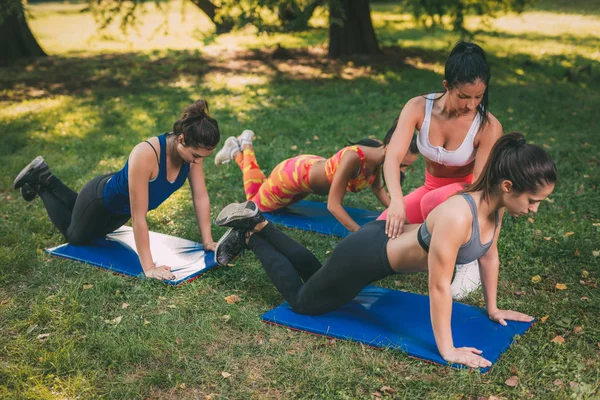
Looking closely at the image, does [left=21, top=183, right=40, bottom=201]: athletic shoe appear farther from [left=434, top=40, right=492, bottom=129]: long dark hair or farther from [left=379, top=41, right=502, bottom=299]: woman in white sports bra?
[left=434, top=40, right=492, bottom=129]: long dark hair

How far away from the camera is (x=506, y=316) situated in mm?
3729

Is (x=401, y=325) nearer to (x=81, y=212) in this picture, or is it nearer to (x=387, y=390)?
(x=387, y=390)

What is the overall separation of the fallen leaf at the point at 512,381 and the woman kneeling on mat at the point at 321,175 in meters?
1.82

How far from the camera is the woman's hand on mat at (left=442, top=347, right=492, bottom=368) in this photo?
127 inches

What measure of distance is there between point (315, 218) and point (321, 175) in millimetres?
508

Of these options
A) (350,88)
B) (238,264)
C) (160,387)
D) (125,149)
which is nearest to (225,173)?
(125,149)

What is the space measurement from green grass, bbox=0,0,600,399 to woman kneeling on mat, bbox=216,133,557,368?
0.26 metres

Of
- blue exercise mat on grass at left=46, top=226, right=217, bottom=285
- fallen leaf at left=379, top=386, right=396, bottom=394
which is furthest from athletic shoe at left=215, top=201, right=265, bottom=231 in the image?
fallen leaf at left=379, top=386, right=396, bottom=394

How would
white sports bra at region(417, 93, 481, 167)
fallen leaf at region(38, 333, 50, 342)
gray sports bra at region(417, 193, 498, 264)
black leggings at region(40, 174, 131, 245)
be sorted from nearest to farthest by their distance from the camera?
1. gray sports bra at region(417, 193, 498, 264)
2. fallen leaf at region(38, 333, 50, 342)
3. white sports bra at region(417, 93, 481, 167)
4. black leggings at region(40, 174, 131, 245)

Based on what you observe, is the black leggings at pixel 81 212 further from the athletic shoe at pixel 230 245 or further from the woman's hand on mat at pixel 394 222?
the woman's hand on mat at pixel 394 222

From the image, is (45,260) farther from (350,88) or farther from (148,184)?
(350,88)

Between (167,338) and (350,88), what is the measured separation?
8301 millimetres

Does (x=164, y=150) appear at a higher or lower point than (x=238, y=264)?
higher

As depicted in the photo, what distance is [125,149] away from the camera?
25.7 ft
